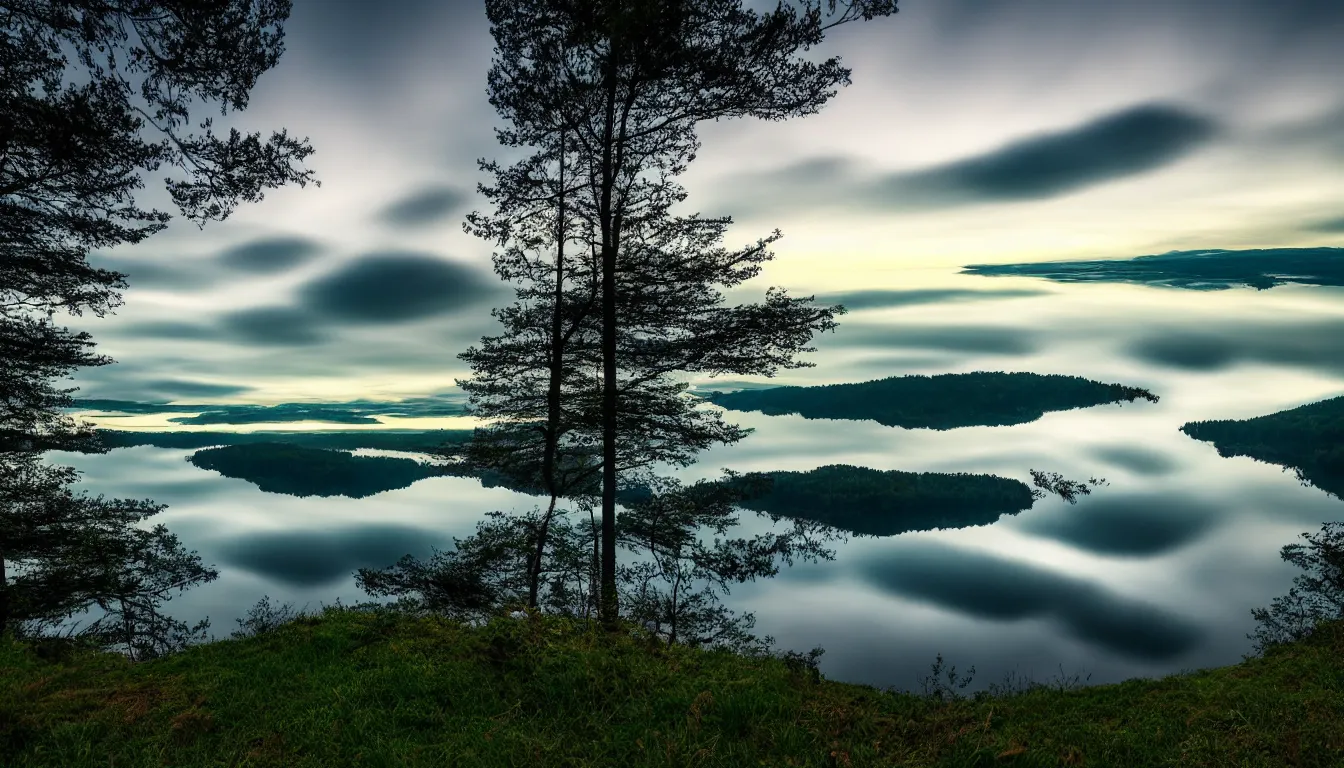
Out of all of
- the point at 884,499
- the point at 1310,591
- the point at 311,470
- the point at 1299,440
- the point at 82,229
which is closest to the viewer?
the point at 82,229

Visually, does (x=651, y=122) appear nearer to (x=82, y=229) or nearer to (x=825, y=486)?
(x=82, y=229)

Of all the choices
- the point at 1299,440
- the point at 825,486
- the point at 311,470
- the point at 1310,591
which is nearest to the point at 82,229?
the point at 1310,591

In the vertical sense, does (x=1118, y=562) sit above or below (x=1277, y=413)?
below

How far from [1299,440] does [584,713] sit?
7062 inches

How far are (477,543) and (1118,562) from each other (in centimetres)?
21908

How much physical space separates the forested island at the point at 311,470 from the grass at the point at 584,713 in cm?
17057

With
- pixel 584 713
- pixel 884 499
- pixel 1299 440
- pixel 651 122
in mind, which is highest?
pixel 651 122

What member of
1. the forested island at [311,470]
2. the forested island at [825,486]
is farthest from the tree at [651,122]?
the forested island at [311,470]

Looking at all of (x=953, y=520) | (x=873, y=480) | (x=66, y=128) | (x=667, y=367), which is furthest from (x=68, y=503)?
(x=953, y=520)

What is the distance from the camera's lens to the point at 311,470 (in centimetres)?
16312

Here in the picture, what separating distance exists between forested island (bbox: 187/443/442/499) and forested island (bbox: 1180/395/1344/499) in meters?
197

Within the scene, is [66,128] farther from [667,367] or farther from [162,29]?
[667,367]

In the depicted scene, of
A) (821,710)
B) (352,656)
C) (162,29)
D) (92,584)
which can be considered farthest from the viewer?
(92,584)

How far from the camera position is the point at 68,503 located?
17469mm
